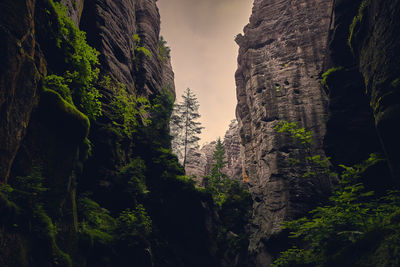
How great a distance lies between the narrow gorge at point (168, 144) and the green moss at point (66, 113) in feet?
0.18

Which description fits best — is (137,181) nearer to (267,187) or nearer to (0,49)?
(0,49)

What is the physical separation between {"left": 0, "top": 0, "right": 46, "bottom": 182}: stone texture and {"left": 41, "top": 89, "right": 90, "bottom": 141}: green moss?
1114 millimetres

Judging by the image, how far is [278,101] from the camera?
30844mm

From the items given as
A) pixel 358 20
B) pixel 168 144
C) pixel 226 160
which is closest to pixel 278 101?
pixel 168 144

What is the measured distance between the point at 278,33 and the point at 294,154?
57.2ft

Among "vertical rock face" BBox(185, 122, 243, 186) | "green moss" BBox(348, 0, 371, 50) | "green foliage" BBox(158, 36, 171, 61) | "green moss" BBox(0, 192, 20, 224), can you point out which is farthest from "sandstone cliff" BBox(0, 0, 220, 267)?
"vertical rock face" BBox(185, 122, 243, 186)

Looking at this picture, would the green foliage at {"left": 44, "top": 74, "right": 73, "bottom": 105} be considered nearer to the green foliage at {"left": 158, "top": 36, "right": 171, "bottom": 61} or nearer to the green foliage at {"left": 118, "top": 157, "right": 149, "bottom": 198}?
the green foliage at {"left": 118, "top": 157, "right": 149, "bottom": 198}

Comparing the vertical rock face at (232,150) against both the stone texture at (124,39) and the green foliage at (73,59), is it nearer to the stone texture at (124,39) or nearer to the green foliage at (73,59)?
the stone texture at (124,39)

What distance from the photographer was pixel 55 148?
9.03m

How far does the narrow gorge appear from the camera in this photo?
7.43 m

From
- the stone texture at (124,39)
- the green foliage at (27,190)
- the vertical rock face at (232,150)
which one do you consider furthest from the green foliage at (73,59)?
the vertical rock face at (232,150)

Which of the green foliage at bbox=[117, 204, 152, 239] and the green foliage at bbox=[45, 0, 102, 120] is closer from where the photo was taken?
the green foliage at bbox=[45, 0, 102, 120]

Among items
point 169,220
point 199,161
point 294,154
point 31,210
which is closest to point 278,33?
point 294,154

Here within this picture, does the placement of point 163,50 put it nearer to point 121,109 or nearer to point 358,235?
point 121,109
